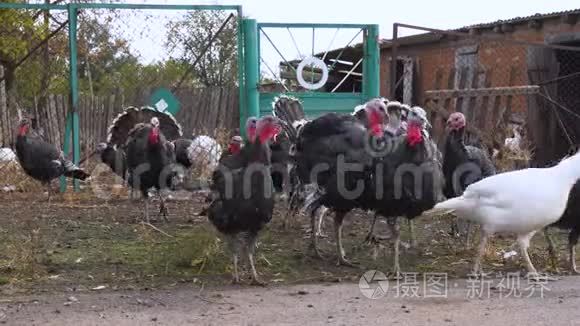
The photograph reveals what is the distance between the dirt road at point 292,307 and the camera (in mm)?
5250

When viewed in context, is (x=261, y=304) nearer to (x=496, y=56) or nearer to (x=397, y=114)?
(x=397, y=114)

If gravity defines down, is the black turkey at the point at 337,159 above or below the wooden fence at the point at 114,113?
below

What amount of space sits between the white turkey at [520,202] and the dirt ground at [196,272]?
57 centimetres

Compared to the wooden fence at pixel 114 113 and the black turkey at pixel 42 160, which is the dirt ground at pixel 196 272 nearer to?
the black turkey at pixel 42 160

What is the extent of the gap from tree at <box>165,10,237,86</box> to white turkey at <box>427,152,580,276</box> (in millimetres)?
5828

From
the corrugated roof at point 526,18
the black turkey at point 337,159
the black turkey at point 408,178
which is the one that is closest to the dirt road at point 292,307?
the black turkey at point 408,178

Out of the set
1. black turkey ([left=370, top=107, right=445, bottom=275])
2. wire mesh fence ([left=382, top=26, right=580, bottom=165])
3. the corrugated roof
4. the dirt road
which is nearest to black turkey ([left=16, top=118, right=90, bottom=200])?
wire mesh fence ([left=382, top=26, right=580, bottom=165])

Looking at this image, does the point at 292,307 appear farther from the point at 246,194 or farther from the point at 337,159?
the point at 337,159

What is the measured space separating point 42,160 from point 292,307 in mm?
6891

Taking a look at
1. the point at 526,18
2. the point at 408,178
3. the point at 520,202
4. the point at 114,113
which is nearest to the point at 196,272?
the point at 408,178

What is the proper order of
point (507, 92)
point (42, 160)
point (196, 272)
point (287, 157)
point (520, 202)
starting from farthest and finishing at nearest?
point (507, 92) → point (42, 160) → point (287, 157) → point (196, 272) → point (520, 202)

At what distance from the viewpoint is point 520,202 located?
253 inches

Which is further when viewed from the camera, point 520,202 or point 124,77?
point 124,77

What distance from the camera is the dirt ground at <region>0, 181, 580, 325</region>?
5441 mm
